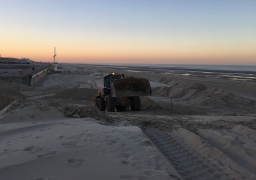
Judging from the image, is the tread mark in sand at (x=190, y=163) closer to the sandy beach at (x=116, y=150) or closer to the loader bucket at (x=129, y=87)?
the sandy beach at (x=116, y=150)

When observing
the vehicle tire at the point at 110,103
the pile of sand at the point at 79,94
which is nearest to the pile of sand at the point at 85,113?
the vehicle tire at the point at 110,103

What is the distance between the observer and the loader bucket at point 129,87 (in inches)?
496

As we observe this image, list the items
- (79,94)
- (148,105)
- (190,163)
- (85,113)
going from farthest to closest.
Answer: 1. (79,94)
2. (148,105)
3. (85,113)
4. (190,163)

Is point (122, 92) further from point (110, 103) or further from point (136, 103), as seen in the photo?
point (136, 103)

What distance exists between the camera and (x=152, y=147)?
5.37 meters

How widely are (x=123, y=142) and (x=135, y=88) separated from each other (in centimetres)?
748

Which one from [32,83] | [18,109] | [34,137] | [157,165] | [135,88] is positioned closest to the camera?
[157,165]

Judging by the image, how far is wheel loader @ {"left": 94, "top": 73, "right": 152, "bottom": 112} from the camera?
12.7 m

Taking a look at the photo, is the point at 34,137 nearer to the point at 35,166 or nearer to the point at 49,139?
the point at 49,139

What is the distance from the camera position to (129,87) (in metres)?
12.8

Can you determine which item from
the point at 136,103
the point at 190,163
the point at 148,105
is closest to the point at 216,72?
the point at 148,105

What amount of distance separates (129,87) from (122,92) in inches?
17.4

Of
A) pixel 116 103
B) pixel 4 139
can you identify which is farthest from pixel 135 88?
pixel 4 139

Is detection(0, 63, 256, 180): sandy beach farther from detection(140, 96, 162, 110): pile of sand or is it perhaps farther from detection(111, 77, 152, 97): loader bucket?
detection(140, 96, 162, 110): pile of sand
